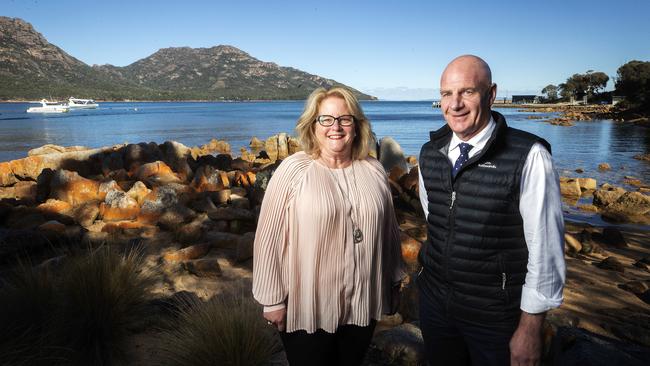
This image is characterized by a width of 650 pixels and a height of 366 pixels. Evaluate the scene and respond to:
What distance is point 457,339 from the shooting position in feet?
7.42

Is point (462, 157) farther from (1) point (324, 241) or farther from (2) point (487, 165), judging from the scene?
(1) point (324, 241)

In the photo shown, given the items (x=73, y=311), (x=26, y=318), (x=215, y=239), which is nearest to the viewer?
(x=26, y=318)

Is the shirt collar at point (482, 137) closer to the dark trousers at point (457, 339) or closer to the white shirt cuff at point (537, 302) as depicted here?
the white shirt cuff at point (537, 302)

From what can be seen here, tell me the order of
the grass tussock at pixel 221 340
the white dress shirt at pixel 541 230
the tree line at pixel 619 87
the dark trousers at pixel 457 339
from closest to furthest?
1. the white dress shirt at pixel 541 230
2. the dark trousers at pixel 457 339
3. the grass tussock at pixel 221 340
4. the tree line at pixel 619 87

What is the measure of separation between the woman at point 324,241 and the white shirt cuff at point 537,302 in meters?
0.72

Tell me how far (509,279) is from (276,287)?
3.58ft

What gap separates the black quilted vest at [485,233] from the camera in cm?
196

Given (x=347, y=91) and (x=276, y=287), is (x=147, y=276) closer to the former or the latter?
(x=276, y=287)

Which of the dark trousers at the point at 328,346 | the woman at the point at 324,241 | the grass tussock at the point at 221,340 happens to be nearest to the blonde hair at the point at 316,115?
the woman at the point at 324,241

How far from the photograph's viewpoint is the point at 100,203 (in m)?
7.96

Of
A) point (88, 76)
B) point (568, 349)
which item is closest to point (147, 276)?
point (568, 349)

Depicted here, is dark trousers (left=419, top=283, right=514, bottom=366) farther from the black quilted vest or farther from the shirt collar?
the shirt collar

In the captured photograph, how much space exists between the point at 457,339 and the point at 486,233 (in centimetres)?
62

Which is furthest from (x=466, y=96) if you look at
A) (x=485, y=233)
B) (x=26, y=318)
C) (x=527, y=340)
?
(x=26, y=318)
